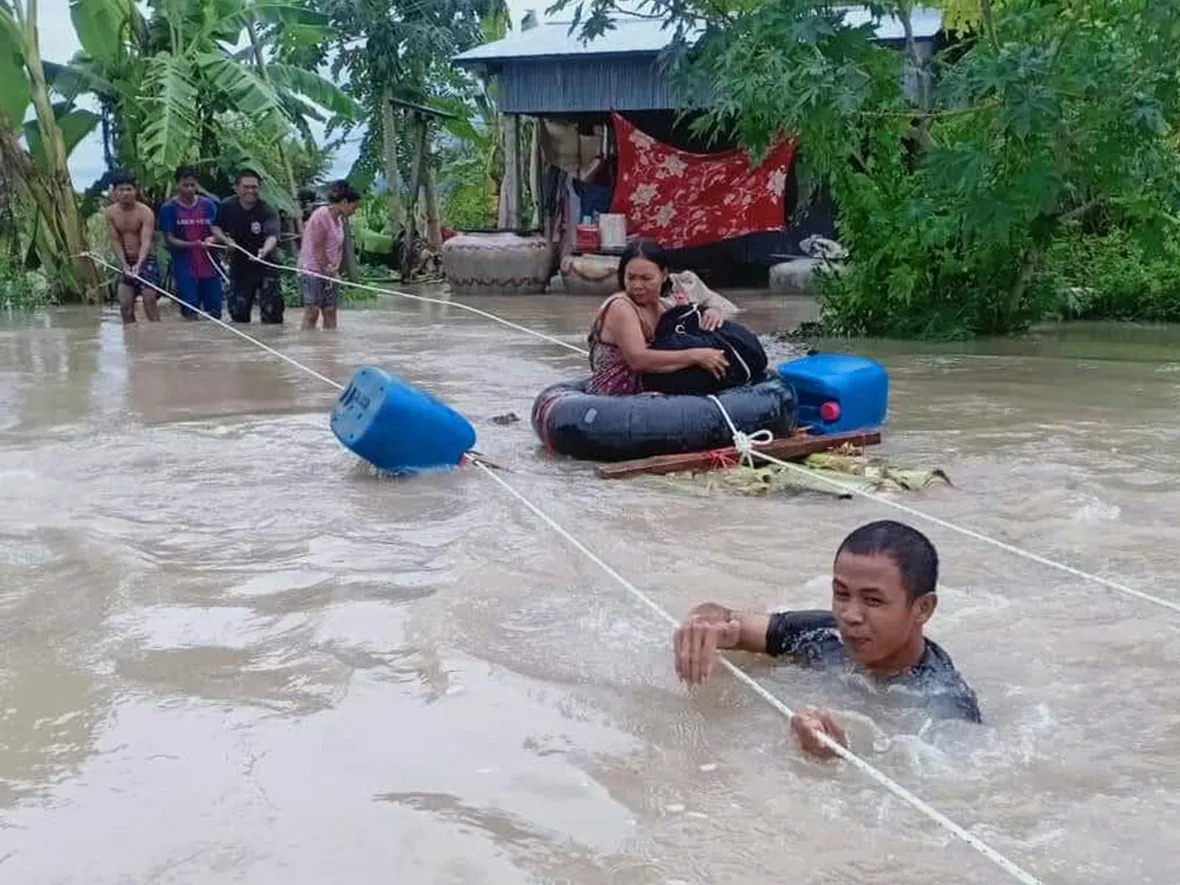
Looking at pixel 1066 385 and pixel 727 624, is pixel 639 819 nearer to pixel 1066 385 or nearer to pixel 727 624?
pixel 727 624

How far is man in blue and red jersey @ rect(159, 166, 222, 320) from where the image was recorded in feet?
51.2

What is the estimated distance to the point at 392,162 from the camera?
22.4m

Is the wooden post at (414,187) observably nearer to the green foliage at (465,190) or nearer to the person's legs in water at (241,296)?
the green foliage at (465,190)

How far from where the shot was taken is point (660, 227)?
19.4 m

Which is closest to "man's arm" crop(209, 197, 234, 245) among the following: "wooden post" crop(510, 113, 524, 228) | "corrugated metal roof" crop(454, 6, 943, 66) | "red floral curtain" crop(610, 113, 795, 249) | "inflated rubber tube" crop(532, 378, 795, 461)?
"corrugated metal roof" crop(454, 6, 943, 66)

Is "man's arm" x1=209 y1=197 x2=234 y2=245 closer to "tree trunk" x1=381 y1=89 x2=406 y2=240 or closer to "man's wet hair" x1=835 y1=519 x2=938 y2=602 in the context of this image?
"tree trunk" x1=381 y1=89 x2=406 y2=240

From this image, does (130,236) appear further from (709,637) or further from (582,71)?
(709,637)

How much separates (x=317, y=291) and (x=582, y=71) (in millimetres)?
5899

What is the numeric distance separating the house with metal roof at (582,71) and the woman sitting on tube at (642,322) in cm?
1061

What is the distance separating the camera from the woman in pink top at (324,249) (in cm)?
1450

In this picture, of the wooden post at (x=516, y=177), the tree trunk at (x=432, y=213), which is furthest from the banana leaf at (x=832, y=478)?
the tree trunk at (x=432, y=213)

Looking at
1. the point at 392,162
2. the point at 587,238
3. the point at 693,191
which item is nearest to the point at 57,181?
the point at 392,162

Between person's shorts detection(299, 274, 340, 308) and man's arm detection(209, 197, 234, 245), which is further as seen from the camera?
man's arm detection(209, 197, 234, 245)

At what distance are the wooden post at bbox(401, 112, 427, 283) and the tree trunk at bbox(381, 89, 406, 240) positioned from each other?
0.28 m
